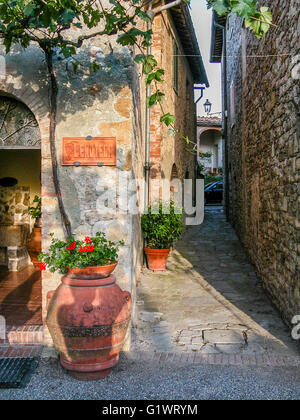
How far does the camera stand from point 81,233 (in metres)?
4.14

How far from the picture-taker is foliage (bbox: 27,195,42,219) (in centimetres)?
782

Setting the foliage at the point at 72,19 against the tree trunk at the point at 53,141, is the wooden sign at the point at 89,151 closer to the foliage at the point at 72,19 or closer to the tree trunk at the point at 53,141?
the tree trunk at the point at 53,141

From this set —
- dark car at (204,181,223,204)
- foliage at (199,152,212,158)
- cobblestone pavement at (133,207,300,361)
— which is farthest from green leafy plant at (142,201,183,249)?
foliage at (199,152,212,158)

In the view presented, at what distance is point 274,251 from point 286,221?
35.6 inches

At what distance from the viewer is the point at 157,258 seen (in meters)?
7.17

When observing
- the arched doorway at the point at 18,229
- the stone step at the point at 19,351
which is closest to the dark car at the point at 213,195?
the arched doorway at the point at 18,229

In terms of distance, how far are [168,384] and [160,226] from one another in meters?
3.76

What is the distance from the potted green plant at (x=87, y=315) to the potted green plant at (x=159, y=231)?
3332mm

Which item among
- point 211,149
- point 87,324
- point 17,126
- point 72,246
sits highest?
point 211,149

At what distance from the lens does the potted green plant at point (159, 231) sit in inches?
277

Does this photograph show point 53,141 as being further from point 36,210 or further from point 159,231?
point 36,210

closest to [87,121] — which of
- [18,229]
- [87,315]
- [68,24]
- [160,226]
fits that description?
[68,24]

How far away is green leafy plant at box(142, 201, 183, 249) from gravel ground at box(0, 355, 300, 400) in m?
3.41
